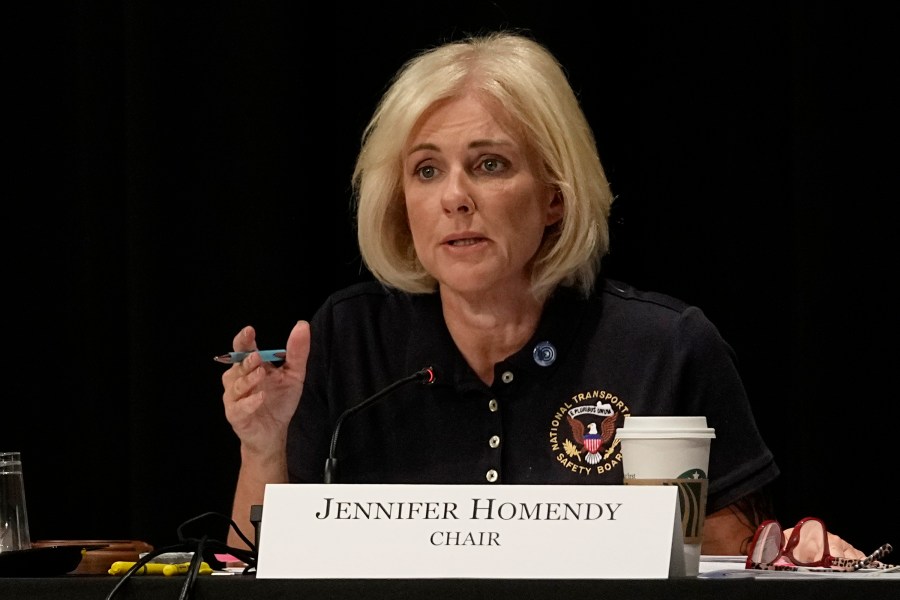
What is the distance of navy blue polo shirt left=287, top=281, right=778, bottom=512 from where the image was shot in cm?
176

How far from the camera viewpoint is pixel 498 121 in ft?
6.02

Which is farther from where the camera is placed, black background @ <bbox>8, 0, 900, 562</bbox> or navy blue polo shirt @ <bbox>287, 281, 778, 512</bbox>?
black background @ <bbox>8, 0, 900, 562</bbox>

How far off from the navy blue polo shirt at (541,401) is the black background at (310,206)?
0.46 m

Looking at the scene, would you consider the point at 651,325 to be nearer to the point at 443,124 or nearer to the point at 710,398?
the point at 710,398

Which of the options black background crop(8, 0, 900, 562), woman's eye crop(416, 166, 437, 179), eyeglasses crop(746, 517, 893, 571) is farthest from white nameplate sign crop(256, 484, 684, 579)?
black background crop(8, 0, 900, 562)

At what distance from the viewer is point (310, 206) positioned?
2.40 m

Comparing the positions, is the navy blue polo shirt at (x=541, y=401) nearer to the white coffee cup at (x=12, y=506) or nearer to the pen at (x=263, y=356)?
the pen at (x=263, y=356)

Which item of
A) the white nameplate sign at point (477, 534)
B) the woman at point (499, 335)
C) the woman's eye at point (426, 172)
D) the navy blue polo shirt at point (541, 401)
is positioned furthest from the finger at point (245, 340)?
the white nameplate sign at point (477, 534)

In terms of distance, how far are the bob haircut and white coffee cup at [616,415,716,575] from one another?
0.88 metres

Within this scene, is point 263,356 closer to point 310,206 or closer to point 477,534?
point 477,534

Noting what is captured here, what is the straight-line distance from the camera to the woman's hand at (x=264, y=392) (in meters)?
1.58

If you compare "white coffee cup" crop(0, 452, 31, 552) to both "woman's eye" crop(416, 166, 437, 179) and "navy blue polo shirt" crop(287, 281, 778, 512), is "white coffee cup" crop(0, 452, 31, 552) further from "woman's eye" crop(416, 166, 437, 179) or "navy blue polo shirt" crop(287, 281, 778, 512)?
"woman's eye" crop(416, 166, 437, 179)
